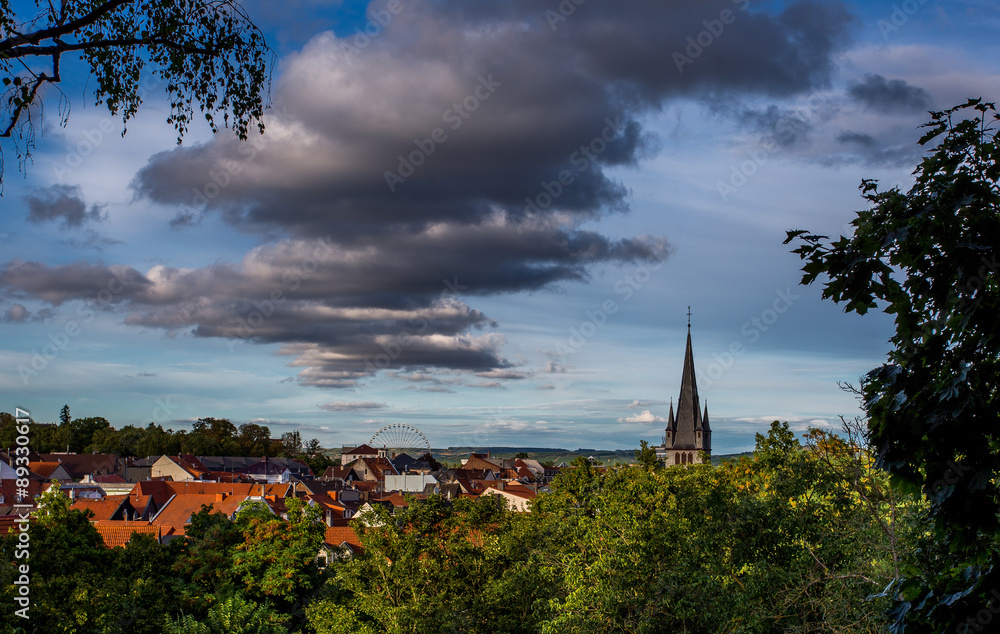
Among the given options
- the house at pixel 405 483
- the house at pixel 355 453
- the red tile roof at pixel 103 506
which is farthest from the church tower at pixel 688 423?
the house at pixel 355 453

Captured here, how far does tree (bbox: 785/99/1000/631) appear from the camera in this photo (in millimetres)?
6320

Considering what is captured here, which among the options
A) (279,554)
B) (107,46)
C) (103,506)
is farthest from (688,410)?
(107,46)

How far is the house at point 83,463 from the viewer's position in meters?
116

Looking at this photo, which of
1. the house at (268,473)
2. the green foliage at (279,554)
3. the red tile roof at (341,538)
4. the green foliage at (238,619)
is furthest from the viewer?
the house at (268,473)

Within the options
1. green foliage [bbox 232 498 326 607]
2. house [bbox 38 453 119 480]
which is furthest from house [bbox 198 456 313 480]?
green foliage [bbox 232 498 326 607]

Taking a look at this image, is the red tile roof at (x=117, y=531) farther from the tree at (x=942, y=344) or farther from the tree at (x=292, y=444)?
the tree at (x=292, y=444)

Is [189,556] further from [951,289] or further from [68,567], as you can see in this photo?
[951,289]

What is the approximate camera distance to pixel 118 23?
7012 millimetres

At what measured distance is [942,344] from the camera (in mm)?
6695

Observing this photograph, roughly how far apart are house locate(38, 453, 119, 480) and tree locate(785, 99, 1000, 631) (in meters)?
126

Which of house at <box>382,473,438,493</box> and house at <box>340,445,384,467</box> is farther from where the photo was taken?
house at <box>340,445,384,467</box>

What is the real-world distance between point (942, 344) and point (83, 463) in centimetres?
13517

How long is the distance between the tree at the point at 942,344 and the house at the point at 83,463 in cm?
12625

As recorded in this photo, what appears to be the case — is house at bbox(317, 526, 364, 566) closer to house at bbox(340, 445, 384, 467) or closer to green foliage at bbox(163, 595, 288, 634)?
green foliage at bbox(163, 595, 288, 634)
